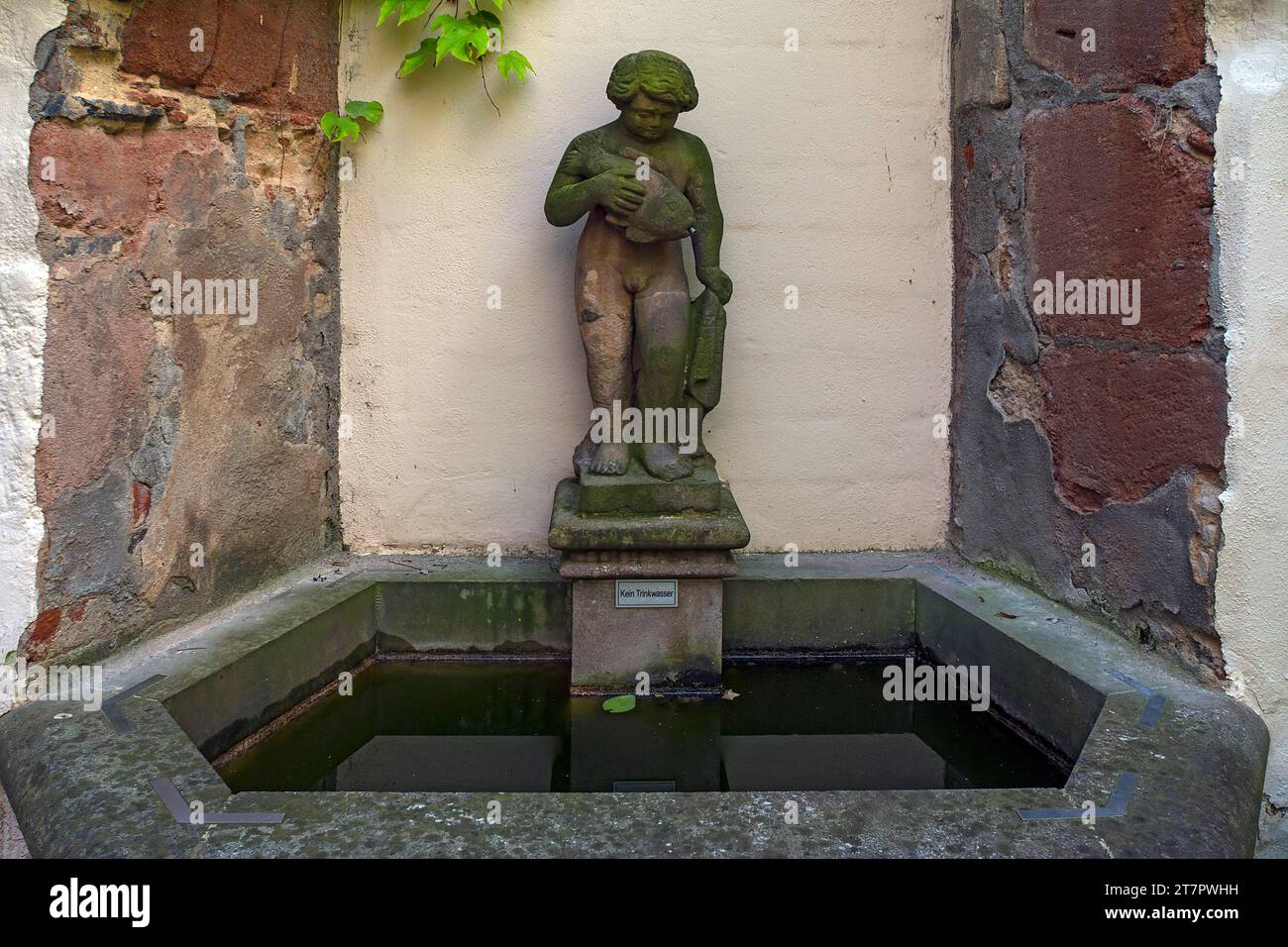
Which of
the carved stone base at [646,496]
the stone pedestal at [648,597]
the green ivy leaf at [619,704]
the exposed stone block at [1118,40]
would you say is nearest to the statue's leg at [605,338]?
the carved stone base at [646,496]

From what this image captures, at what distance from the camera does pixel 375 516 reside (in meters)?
3.56

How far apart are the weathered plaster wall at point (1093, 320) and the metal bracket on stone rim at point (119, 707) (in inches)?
91.8

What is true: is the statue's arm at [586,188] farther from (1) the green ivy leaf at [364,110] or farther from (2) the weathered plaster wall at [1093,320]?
(2) the weathered plaster wall at [1093,320]

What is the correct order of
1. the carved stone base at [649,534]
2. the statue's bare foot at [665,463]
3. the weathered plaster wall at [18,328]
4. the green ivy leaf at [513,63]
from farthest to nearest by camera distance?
1. the green ivy leaf at [513,63]
2. the statue's bare foot at [665,463]
3. the carved stone base at [649,534]
4. the weathered plaster wall at [18,328]

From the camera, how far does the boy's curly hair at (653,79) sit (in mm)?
2838

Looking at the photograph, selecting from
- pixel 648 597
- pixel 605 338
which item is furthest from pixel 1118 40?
pixel 648 597

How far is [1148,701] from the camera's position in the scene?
85.9 inches

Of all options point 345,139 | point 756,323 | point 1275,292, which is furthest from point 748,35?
point 1275,292

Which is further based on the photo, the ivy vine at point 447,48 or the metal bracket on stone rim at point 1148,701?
the ivy vine at point 447,48

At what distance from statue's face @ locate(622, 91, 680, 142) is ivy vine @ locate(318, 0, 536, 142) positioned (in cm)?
61

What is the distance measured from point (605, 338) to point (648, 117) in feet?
2.14

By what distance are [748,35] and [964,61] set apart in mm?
738

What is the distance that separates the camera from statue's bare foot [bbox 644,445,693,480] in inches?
115

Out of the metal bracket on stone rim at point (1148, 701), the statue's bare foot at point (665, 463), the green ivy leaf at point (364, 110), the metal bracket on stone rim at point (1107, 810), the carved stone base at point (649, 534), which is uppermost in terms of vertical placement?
the green ivy leaf at point (364, 110)
